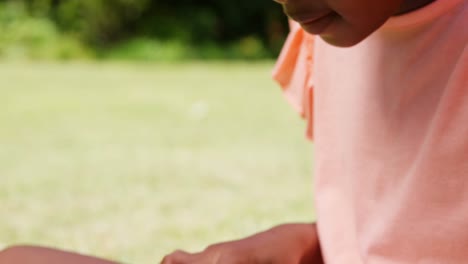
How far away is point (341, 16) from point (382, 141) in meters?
0.14

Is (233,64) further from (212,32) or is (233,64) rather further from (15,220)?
(15,220)

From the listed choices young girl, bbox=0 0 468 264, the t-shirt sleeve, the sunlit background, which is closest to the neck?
young girl, bbox=0 0 468 264

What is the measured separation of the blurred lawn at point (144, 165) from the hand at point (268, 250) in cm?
44

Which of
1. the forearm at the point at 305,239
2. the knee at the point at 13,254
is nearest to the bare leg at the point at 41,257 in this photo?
the knee at the point at 13,254

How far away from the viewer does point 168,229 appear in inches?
48.2

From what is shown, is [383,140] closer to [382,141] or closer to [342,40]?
[382,141]

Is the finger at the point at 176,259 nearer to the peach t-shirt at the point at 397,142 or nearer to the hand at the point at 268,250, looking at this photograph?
the hand at the point at 268,250

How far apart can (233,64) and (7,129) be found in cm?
182

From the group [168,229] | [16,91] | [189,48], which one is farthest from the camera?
[189,48]

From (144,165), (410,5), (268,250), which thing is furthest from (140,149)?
(410,5)

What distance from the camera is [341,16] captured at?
1.67 feet

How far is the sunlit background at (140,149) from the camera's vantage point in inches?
48.8

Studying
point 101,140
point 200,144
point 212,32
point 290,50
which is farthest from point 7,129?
point 212,32

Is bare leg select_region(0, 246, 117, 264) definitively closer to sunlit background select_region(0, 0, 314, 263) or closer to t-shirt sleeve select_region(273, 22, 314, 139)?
t-shirt sleeve select_region(273, 22, 314, 139)
